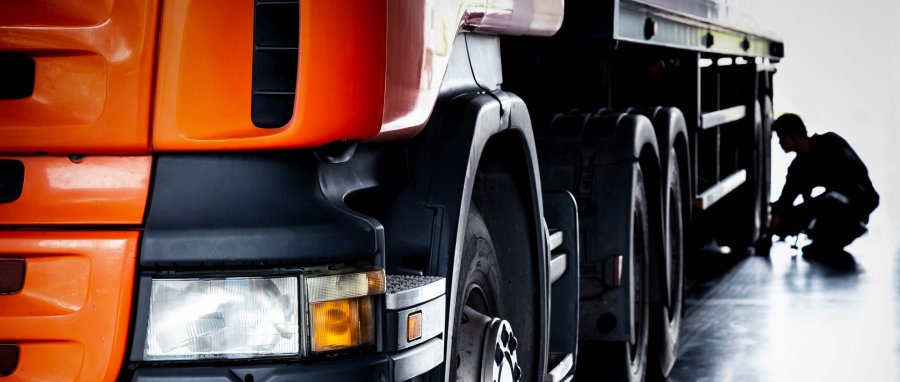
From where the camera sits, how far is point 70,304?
196cm

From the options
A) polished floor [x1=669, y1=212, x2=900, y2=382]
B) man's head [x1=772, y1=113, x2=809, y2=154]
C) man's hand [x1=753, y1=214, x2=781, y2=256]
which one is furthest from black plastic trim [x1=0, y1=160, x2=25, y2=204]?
man's head [x1=772, y1=113, x2=809, y2=154]

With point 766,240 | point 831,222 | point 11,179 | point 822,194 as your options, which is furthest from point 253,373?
point 822,194

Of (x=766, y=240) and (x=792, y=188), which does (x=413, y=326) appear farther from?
(x=792, y=188)

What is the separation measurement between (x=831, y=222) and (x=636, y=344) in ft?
17.5

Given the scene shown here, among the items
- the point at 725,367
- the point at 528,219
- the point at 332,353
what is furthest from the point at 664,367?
the point at 332,353

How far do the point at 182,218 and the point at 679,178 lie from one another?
13.2 ft

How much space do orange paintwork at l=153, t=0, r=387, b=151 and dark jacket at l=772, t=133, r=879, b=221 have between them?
8460mm

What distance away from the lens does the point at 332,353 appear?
198cm

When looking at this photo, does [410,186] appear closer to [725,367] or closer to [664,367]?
[664,367]

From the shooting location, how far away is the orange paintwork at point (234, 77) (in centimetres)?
193

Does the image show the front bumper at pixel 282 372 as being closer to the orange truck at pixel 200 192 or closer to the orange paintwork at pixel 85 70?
the orange truck at pixel 200 192

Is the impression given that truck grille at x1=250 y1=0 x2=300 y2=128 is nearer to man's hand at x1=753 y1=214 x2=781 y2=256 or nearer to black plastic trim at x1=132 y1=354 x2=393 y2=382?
black plastic trim at x1=132 y1=354 x2=393 y2=382

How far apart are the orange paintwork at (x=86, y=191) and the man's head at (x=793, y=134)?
28.4 feet

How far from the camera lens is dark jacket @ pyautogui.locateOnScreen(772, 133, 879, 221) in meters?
9.95
